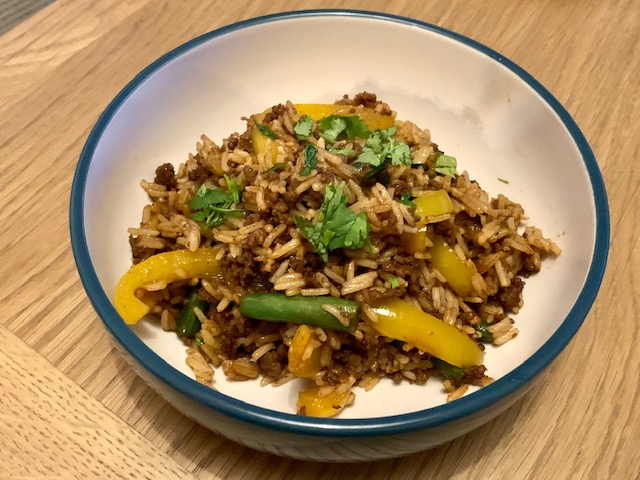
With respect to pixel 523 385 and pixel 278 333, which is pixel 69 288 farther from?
pixel 523 385

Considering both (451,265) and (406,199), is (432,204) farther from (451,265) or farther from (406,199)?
(451,265)

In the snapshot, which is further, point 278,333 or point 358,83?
point 358,83

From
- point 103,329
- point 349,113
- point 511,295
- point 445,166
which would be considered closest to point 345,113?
point 349,113

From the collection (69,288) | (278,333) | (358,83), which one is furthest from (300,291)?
(358,83)

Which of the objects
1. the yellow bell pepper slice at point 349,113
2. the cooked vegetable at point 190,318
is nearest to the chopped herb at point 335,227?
the cooked vegetable at point 190,318

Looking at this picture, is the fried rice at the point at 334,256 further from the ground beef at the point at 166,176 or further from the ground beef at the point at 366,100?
the ground beef at the point at 366,100
